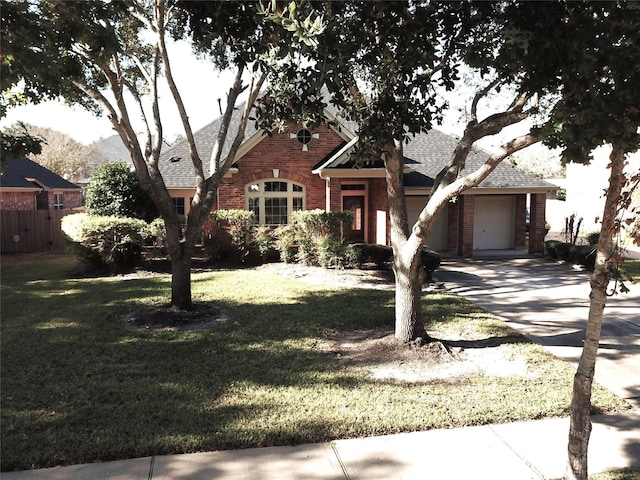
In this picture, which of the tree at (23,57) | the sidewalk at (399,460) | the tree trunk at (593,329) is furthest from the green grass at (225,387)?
the tree at (23,57)

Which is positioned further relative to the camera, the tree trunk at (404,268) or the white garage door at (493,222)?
the white garage door at (493,222)

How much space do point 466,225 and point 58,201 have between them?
958 inches

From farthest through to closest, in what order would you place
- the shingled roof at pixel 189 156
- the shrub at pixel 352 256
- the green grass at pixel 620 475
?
the shingled roof at pixel 189 156
the shrub at pixel 352 256
the green grass at pixel 620 475

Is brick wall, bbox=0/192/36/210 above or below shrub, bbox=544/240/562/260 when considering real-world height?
above

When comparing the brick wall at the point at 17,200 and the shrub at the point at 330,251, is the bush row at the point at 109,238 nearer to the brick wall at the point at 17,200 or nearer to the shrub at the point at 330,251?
the shrub at the point at 330,251

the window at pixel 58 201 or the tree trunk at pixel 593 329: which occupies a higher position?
the window at pixel 58 201

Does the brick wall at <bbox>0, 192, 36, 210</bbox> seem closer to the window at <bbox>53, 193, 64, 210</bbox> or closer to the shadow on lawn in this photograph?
the window at <bbox>53, 193, 64, 210</bbox>

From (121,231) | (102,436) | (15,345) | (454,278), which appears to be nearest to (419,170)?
(454,278)

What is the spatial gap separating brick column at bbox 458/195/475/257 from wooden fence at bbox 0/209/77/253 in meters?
16.7

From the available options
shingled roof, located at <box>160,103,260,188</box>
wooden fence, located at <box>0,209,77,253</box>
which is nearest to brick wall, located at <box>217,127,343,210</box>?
shingled roof, located at <box>160,103,260,188</box>

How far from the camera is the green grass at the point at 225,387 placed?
4.80 metres

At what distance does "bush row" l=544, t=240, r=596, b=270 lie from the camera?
1611cm

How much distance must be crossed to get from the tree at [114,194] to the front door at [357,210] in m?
7.76

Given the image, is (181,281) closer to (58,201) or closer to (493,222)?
(493,222)
